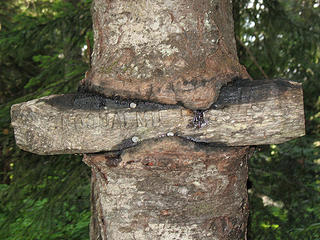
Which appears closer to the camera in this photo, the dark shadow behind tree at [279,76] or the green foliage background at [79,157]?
the green foliage background at [79,157]

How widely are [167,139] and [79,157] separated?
1461 millimetres

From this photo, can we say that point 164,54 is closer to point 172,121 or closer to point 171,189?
point 172,121

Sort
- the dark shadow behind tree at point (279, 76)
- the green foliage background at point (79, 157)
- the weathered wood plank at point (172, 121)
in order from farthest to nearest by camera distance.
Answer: the dark shadow behind tree at point (279, 76), the green foliage background at point (79, 157), the weathered wood plank at point (172, 121)

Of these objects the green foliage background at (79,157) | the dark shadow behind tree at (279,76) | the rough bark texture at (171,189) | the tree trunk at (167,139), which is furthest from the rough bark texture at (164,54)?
the dark shadow behind tree at (279,76)

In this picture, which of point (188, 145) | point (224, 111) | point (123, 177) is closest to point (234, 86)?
point (224, 111)

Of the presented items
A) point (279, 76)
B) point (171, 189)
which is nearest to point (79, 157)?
point (171, 189)

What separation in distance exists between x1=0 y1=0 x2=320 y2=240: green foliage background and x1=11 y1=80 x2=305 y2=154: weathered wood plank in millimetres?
602

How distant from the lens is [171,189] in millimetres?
1201

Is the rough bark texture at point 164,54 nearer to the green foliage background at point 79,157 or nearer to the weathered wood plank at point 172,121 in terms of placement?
the weathered wood plank at point 172,121

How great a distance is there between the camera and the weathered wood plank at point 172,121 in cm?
117

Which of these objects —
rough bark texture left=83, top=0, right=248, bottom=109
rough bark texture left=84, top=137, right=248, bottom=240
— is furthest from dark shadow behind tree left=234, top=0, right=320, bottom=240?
rough bark texture left=83, top=0, right=248, bottom=109

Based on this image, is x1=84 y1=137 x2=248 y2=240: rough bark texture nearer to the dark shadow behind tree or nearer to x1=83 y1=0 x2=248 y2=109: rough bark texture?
x1=83 y1=0 x2=248 y2=109: rough bark texture

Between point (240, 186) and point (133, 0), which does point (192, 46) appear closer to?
point (133, 0)

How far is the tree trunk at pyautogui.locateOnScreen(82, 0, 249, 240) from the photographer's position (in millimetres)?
1186
